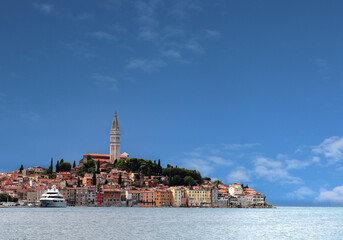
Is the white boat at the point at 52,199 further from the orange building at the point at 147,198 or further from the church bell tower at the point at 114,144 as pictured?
the church bell tower at the point at 114,144

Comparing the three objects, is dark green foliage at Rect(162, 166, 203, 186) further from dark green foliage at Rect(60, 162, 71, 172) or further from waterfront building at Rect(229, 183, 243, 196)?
dark green foliage at Rect(60, 162, 71, 172)

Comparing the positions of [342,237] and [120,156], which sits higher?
[120,156]

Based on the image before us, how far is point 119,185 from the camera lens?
114 m

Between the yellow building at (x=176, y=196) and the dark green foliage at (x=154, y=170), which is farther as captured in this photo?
the dark green foliage at (x=154, y=170)

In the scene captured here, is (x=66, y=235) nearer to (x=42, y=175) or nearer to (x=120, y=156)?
(x=42, y=175)

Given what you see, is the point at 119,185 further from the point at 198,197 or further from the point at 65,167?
the point at 65,167

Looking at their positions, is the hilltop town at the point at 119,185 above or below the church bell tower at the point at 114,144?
→ below

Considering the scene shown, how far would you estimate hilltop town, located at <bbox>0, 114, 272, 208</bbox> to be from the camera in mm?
109250

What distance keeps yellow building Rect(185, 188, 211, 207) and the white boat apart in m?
28.1

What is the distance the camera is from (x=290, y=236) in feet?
138

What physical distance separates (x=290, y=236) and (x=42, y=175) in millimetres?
94245

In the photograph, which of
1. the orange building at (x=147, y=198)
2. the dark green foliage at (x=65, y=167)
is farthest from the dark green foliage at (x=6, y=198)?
the orange building at (x=147, y=198)

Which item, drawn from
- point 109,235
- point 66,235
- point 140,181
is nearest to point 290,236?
point 109,235

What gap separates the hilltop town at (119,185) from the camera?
10925cm
